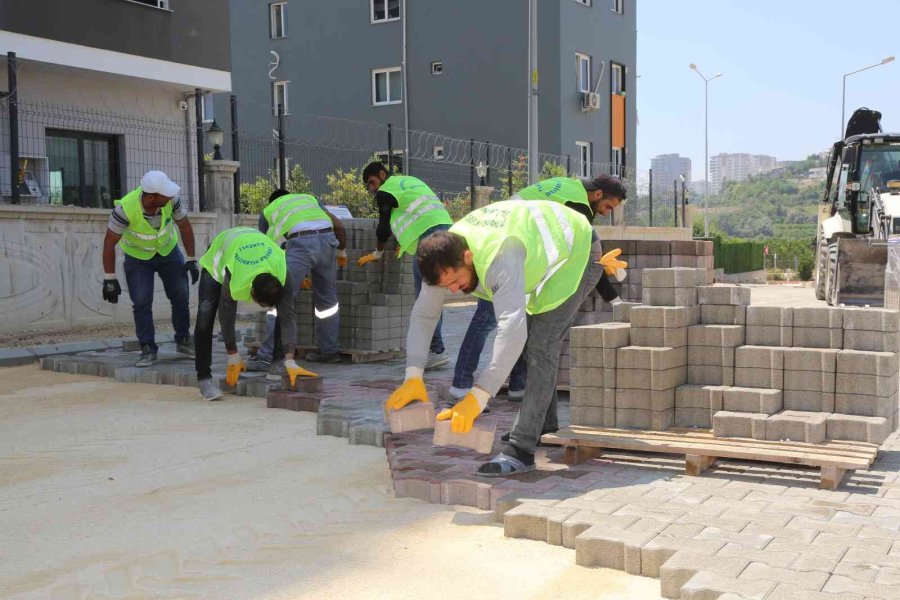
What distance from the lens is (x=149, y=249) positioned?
29.5 feet

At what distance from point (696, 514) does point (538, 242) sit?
1551 millimetres

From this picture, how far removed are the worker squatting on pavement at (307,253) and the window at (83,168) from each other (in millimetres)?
7973

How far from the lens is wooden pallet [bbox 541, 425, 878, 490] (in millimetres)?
4602

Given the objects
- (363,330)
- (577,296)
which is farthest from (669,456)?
(363,330)

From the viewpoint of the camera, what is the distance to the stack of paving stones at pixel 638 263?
6.93 m

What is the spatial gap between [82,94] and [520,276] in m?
13.9

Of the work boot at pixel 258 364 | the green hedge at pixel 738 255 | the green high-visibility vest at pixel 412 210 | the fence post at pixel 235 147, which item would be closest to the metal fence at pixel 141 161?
the fence post at pixel 235 147

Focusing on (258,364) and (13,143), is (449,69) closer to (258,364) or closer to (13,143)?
(13,143)

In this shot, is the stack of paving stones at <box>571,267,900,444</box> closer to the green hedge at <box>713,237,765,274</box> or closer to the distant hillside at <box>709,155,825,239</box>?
the green hedge at <box>713,237,765,274</box>

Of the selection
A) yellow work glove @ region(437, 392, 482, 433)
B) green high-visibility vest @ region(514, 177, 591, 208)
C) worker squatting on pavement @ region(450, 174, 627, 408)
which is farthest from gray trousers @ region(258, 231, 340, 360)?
yellow work glove @ region(437, 392, 482, 433)

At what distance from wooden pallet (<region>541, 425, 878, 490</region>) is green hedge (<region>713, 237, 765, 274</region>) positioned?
91.9 feet

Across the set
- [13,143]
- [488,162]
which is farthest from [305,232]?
[488,162]

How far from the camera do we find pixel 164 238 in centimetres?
900

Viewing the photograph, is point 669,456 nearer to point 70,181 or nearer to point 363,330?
point 363,330
